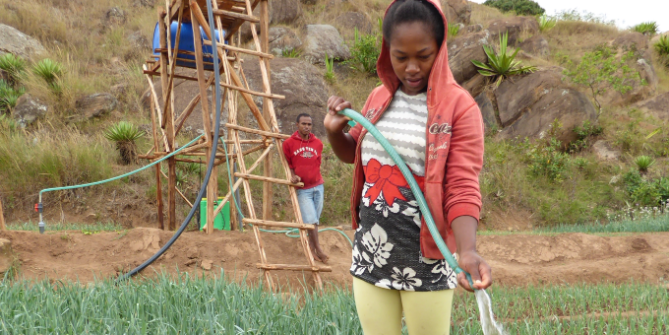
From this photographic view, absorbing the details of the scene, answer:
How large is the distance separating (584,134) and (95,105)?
12.0 m

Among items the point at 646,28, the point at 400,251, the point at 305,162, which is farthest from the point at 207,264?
the point at 646,28

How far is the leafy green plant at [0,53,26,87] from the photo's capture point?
41.1 feet

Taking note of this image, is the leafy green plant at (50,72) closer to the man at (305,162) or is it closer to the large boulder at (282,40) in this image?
the large boulder at (282,40)

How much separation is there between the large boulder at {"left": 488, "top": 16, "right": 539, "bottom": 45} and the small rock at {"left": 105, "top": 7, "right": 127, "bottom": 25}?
1300 cm

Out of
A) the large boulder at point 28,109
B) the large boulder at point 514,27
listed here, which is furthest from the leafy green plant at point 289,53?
the large boulder at point 514,27

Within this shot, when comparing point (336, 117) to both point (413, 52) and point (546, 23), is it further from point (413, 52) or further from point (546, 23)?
point (546, 23)

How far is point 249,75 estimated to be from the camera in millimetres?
12461

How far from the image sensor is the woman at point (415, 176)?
149 centimetres

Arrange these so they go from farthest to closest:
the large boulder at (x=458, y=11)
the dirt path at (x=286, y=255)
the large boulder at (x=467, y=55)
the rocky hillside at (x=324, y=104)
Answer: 1. the large boulder at (x=458, y=11)
2. the large boulder at (x=467, y=55)
3. the rocky hillside at (x=324, y=104)
4. the dirt path at (x=286, y=255)

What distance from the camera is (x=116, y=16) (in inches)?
682

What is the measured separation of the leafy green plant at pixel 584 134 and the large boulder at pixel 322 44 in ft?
23.8

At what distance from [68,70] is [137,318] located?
12.1 m

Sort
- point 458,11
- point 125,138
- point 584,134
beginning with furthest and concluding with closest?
point 458,11
point 584,134
point 125,138

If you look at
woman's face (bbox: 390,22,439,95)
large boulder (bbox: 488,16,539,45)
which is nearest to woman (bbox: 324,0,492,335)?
woman's face (bbox: 390,22,439,95)
